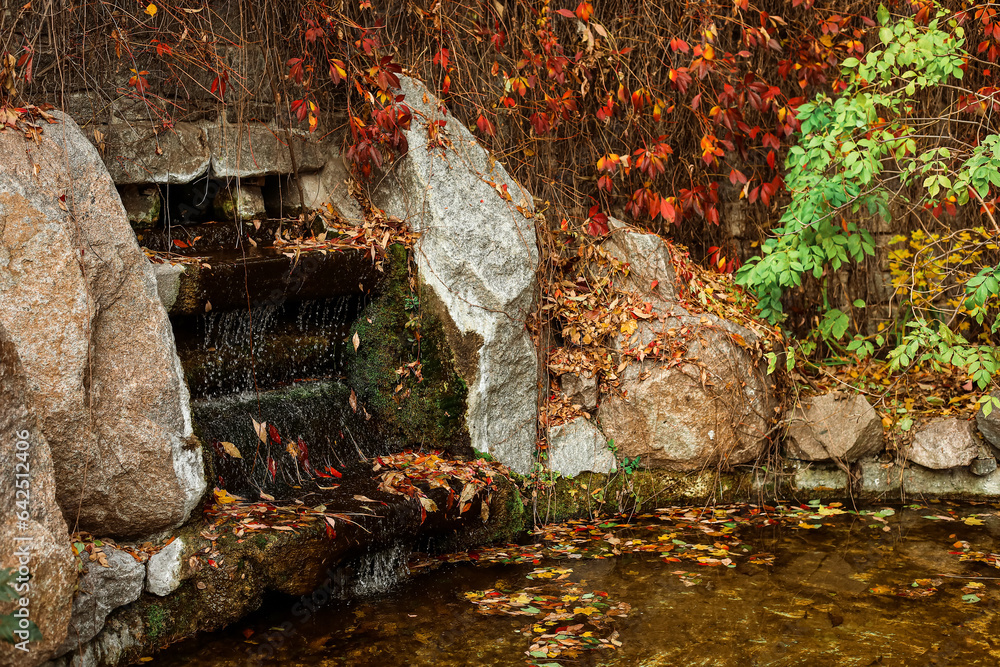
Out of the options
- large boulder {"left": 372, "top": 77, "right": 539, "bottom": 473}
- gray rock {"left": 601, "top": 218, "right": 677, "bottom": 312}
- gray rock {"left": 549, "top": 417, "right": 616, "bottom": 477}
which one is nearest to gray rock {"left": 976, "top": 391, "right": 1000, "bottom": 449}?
gray rock {"left": 601, "top": 218, "right": 677, "bottom": 312}

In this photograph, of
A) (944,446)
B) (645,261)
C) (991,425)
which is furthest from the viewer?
(645,261)

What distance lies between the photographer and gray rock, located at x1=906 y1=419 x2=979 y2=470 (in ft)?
17.7

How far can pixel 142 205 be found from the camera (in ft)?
15.9

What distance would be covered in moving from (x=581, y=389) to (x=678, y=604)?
1.71m

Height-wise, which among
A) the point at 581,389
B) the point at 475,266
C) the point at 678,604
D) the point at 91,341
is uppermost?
the point at 475,266

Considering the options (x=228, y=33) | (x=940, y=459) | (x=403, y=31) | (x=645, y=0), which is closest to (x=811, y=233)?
(x=940, y=459)

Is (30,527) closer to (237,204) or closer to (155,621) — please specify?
(155,621)

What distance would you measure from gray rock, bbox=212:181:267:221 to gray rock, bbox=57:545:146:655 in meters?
2.23

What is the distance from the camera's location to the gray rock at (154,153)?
4.69m

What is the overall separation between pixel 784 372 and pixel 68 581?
4413mm

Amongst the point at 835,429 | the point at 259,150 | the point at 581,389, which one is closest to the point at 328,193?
the point at 259,150

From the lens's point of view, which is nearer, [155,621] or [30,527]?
[30,527]

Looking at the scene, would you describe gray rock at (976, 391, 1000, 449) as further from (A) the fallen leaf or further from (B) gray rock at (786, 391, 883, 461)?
(A) the fallen leaf

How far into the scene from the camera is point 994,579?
4.25 metres
